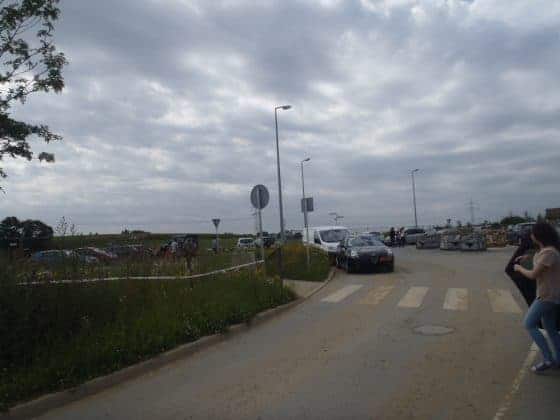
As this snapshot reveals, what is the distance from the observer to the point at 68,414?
573 centimetres

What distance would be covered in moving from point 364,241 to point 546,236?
16.6 metres

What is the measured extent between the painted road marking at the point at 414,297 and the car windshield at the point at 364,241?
701 centimetres

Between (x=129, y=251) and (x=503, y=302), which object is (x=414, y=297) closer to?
(x=503, y=302)

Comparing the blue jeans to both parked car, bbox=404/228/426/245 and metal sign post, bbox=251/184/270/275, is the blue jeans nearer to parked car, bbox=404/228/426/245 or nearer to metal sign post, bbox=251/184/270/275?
metal sign post, bbox=251/184/270/275

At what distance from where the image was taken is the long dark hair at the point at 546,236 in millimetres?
6281

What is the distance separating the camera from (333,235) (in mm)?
28391

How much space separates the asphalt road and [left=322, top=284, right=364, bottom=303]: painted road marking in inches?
86.3

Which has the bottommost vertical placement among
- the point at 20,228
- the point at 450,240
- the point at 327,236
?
the point at 450,240

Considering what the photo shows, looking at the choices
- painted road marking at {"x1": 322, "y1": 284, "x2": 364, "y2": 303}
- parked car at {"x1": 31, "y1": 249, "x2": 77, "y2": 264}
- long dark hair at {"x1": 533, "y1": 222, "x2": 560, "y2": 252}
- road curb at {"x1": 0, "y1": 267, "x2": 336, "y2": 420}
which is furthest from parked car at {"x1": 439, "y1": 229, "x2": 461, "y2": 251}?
parked car at {"x1": 31, "y1": 249, "x2": 77, "y2": 264}

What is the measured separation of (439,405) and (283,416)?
157 centimetres

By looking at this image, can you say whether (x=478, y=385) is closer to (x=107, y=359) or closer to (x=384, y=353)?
(x=384, y=353)

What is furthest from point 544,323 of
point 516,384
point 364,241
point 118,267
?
point 364,241

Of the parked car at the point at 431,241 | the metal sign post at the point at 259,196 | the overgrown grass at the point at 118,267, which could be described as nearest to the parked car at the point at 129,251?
the overgrown grass at the point at 118,267

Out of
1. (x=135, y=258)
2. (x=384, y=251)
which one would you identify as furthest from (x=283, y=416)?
(x=384, y=251)
